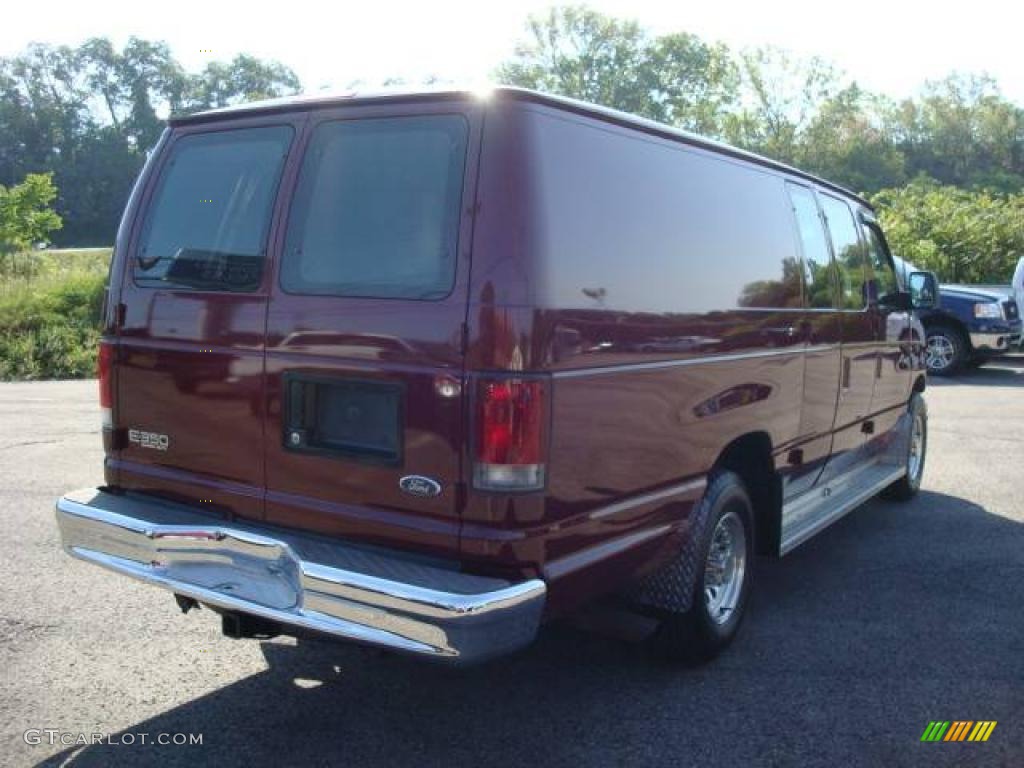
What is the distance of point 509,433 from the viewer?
9.98ft

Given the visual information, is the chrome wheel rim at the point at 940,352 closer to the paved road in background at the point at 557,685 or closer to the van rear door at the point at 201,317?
the paved road in background at the point at 557,685

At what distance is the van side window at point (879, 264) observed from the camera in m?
6.21

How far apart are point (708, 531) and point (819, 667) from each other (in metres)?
0.82

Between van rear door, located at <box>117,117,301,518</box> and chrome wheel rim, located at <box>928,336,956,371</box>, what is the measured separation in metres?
13.3

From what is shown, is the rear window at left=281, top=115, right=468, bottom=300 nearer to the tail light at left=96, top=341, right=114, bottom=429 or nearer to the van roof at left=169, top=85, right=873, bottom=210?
the van roof at left=169, top=85, right=873, bottom=210

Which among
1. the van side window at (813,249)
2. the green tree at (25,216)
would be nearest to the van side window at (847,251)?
the van side window at (813,249)

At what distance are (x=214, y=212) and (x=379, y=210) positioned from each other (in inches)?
34.2

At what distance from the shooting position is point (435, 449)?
10.3 ft

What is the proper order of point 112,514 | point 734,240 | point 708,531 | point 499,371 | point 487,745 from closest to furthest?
point 499,371 < point 487,745 < point 112,514 < point 708,531 < point 734,240

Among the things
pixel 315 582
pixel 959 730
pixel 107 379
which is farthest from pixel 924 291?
pixel 107 379

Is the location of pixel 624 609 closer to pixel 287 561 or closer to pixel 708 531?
pixel 708 531

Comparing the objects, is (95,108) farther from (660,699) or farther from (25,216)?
(660,699)

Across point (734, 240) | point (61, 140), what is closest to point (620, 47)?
point (61, 140)

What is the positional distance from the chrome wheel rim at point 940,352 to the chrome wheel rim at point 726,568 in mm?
11767
